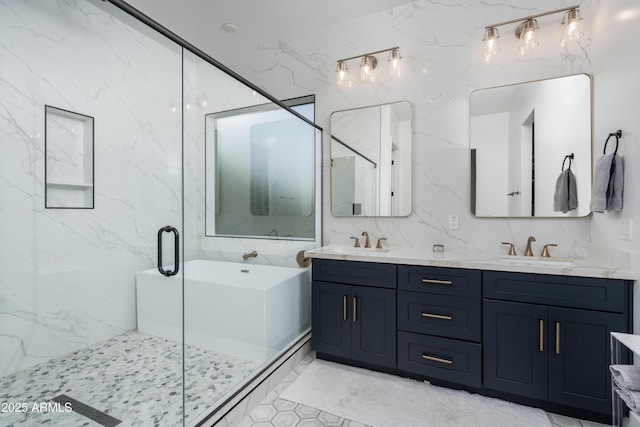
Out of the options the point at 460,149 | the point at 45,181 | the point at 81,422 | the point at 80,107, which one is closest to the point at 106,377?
the point at 81,422

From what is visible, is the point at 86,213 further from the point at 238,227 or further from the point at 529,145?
the point at 529,145

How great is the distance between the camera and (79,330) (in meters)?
1.84

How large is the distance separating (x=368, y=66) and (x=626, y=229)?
212 centimetres

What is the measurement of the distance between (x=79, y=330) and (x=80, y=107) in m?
1.35

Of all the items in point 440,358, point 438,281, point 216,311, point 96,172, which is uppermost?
point 96,172

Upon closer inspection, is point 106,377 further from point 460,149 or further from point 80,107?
point 460,149

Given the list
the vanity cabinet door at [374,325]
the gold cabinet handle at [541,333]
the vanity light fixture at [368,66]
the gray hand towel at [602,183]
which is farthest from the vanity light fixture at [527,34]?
the vanity cabinet door at [374,325]

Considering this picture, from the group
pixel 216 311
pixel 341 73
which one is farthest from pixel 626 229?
pixel 216 311

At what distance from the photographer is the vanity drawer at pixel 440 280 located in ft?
6.31

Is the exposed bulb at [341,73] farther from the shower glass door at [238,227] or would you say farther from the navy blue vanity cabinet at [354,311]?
the navy blue vanity cabinet at [354,311]

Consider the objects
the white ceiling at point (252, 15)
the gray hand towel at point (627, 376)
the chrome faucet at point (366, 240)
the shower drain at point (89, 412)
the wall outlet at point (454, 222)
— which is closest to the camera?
the gray hand towel at point (627, 376)

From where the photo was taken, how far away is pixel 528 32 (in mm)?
2154

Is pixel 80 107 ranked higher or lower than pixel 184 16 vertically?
lower

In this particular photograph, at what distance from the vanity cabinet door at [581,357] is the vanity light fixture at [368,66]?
2.13 metres
